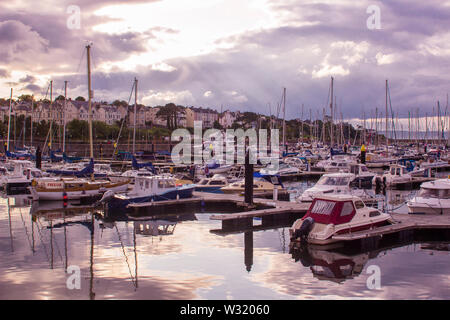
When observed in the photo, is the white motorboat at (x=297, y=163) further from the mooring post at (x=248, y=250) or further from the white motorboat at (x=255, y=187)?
the mooring post at (x=248, y=250)

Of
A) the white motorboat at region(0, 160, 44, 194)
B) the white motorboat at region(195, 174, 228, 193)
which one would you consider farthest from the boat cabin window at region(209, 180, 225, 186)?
the white motorboat at region(0, 160, 44, 194)

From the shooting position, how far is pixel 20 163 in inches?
1628

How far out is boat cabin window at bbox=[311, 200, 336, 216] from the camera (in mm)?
19156

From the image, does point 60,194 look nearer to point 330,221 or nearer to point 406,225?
point 330,221

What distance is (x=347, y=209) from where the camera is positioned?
1928 centimetres

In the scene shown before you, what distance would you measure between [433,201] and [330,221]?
8760 mm

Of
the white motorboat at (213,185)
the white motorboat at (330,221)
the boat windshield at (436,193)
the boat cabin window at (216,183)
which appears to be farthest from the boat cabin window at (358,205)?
the boat cabin window at (216,183)

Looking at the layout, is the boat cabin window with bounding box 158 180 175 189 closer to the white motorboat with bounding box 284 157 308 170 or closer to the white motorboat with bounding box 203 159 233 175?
the white motorboat with bounding box 203 159 233 175

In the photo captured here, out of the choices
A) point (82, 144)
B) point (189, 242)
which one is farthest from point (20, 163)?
point (82, 144)

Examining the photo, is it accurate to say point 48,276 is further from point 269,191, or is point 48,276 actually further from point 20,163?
point 20,163

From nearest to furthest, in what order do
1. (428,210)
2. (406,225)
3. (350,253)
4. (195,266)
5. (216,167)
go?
(195,266) < (350,253) < (406,225) < (428,210) < (216,167)

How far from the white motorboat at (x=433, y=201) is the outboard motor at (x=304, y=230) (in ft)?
27.6

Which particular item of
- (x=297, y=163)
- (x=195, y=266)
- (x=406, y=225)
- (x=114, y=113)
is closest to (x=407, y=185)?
(x=297, y=163)

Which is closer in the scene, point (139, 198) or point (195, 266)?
point (195, 266)
